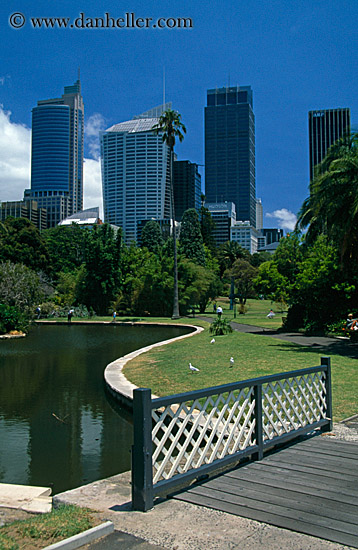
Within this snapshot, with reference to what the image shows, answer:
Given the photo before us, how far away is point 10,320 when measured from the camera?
28.3m

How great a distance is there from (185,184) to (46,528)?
182463 mm

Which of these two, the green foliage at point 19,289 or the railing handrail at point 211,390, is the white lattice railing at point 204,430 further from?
the green foliage at point 19,289

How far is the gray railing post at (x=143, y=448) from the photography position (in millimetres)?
4180

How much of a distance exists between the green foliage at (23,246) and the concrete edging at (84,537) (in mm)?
53962

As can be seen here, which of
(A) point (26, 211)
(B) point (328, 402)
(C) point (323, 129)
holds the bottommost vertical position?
(B) point (328, 402)

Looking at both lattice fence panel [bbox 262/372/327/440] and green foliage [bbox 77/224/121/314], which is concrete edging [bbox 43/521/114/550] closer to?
lattice fence panel [bbox 262/372/327/440]

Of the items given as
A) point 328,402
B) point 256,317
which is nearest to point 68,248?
point 256,317

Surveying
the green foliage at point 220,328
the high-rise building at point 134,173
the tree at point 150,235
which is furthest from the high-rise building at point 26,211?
the green foliage at point 220,328

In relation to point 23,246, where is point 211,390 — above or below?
below

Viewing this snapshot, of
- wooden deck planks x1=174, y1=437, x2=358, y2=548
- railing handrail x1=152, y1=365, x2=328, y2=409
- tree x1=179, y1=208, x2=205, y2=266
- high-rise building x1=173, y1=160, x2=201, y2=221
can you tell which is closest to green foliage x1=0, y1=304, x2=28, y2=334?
railing handrail x1=152, y1=365, x2=328, y2=409

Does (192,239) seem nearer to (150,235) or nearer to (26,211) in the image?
(150,235)

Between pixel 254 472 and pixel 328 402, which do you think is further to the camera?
pixel 328 402

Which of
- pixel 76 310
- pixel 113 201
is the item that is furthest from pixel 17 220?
pixel 113 201

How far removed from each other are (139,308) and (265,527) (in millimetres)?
45648
